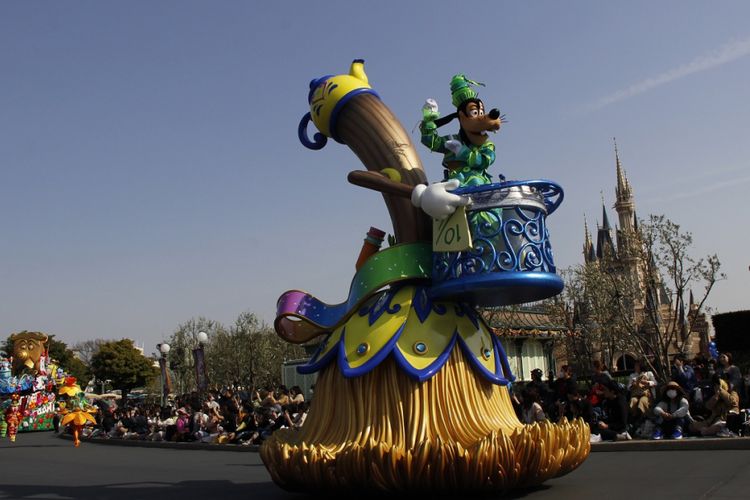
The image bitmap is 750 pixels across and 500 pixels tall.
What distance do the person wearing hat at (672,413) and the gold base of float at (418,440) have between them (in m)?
4.56

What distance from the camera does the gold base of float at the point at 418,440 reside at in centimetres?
533

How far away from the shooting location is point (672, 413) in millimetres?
10031

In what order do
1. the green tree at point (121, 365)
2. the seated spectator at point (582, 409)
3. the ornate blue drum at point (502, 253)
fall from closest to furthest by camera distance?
the ornate blue drum at point (502, 253)
the seated spectator at point (582, 409)
the green tree at point (121, 365)

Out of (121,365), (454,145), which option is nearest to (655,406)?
(454,145)

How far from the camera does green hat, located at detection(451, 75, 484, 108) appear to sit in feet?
22.4

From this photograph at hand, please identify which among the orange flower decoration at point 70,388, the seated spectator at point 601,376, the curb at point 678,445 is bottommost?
the curb at point 678,445

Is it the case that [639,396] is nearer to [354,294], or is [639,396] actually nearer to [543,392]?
[543,392]

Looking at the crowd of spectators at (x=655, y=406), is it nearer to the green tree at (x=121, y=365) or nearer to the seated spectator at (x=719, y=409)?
the seated spectator at (x=719, y=409)

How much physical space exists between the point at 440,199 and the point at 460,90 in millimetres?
1446

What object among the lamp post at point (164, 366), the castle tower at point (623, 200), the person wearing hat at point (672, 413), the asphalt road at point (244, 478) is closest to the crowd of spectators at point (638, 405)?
the person wearing hat at point (672, 413)

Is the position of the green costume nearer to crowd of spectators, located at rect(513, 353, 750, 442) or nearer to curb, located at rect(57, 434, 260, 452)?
crowd of spectators, located at rect(513, 353, 750, 442)

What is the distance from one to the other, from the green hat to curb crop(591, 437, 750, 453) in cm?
540

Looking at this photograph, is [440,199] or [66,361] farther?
[66,361]

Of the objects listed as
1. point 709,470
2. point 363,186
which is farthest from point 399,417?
point 709,470
